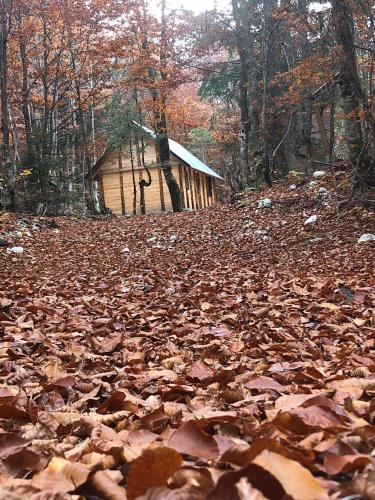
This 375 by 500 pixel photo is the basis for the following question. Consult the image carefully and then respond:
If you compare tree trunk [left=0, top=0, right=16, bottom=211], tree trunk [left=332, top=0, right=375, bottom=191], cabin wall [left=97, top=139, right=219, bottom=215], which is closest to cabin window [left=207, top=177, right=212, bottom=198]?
cabin wall [left=97, top=139, right=219, bottom=215]

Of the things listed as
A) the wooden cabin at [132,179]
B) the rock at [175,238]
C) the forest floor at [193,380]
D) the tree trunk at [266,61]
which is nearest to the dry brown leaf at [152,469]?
the forest floor at [193,380]

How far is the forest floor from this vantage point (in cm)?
109

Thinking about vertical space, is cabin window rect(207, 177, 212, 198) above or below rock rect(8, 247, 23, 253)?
above

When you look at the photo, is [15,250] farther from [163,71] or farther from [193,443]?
[163,71]

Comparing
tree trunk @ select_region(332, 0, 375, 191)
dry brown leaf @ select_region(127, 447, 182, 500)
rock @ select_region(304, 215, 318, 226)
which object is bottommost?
rock @ select_region(304, 215, 318, 226)

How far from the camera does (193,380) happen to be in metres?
2.32

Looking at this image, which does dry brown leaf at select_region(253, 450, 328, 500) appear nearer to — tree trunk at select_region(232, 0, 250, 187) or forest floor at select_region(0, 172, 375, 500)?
forest floor at select_region(0, 172, 375, 500)

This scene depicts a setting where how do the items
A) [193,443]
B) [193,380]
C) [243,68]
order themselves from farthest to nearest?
[243,68] → [193,380] → [193,443]

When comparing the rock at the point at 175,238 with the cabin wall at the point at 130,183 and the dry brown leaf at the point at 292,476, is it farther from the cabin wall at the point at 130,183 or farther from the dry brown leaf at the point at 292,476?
the cabin wall at the point at 130,183

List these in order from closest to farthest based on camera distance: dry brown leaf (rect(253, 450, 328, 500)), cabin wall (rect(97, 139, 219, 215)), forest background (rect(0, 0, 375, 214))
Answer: dry brown leaf (rect(253, 450, 328, 500)) < forest background (rect(0, 0, 375, 214)) < cabin wall (rect(97, 139, 219, 215))

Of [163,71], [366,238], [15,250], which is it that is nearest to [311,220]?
[366,238]

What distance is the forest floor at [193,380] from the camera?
109 cm

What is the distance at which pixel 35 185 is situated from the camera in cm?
1791

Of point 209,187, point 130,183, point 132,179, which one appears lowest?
point 209,187
